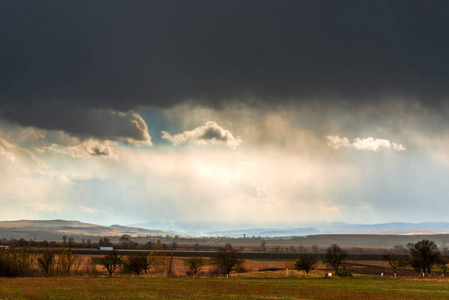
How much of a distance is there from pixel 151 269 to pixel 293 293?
213ft

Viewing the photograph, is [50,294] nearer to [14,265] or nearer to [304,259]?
[14,265]

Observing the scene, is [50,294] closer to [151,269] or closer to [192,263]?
[192,263]

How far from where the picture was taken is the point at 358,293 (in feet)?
174

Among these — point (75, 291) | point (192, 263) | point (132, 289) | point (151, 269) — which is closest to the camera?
point (75, 291)

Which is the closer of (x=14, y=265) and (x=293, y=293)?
(x=293, y=293)

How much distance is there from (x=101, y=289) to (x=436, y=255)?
254 ft

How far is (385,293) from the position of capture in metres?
53.1

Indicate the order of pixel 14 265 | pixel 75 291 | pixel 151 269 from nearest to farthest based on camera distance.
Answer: pixel 75 291, pixel 14 265, pixel 151 269

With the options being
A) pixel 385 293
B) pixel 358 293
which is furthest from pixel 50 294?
pixel 385 293

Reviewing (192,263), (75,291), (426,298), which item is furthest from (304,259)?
(75,291)

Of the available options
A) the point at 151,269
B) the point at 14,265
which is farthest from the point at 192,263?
the point at 14,265

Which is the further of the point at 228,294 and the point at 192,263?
the point at 192,263

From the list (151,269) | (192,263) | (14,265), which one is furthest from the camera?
(151,269)

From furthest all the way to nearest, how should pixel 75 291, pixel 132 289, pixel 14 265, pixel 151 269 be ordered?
pixel 151 269 → pixel 14 265 → pixel 132 289 → pixel 75 291
